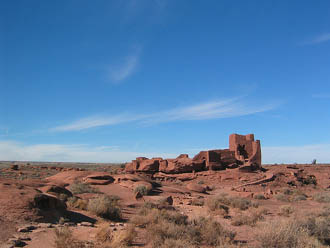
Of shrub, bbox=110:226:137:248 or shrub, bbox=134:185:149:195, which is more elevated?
shrub, bbox=110:226:137:248

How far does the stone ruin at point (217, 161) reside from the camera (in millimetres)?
31812

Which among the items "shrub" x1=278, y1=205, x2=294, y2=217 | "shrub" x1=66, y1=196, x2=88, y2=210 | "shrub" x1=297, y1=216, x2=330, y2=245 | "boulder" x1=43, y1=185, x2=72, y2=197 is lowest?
"shrub" x1=278, y1=205, x2=294, y2=217

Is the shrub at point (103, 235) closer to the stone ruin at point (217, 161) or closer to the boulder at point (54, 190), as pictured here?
the boulder at point (54, 190)

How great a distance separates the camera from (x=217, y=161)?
32.0 m

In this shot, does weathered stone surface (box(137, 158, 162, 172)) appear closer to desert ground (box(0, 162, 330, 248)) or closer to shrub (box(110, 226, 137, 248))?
desert ground (box(0, 162, 330, 248))

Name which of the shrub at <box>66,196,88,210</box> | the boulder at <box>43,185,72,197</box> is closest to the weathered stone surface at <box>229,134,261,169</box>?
the boulder at <box>43,185,72,197</box>

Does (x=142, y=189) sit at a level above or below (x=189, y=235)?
below

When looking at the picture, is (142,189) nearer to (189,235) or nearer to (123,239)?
(189,235)

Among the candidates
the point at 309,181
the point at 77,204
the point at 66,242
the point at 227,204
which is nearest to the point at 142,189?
the point at 227,204

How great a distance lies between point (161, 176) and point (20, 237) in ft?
87.1

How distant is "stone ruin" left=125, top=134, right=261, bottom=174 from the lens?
1252 inches

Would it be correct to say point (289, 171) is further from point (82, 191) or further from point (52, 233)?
point (52, 233)

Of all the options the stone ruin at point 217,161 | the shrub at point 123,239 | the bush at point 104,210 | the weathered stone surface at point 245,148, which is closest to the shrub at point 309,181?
the stone ruin at point 217,161

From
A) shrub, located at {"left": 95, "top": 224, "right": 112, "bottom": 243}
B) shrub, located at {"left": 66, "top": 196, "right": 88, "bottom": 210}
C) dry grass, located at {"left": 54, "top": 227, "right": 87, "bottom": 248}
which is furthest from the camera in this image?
shrub, located at {"left": 66, "top": 196, "right": 88, "bottom": 210}
